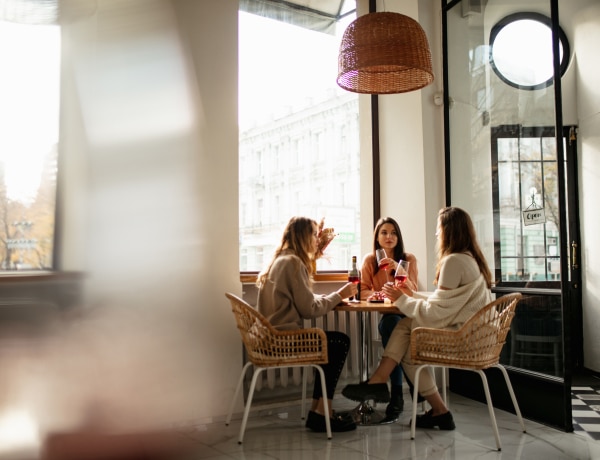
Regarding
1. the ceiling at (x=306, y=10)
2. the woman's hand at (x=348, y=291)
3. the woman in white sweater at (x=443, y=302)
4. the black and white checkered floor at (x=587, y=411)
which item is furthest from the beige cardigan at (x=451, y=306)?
the ceiling at (x=306, y=10)

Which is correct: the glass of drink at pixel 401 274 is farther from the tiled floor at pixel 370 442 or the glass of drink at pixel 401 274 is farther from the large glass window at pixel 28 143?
the large glass window at pixel 28 143

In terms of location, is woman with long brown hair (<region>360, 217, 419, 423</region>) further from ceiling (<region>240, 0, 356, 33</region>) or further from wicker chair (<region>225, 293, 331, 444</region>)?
ceiling (<region>240, 0, 356, 33</region>)

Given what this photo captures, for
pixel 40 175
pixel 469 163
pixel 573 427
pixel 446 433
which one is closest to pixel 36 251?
pixel 40 175

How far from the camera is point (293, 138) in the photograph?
14.2 ft

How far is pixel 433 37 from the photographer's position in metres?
4.38

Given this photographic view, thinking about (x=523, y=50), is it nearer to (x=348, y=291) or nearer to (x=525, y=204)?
(x=525, y=204)

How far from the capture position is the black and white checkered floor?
328cm

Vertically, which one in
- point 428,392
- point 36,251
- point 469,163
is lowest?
point 428,392

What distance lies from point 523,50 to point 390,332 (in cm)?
207

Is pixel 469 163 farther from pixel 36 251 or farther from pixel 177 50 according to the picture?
pixel 36 251

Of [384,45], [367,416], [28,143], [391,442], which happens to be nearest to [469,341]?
[391,442]

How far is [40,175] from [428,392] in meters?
2.44

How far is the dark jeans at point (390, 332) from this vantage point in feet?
11.9

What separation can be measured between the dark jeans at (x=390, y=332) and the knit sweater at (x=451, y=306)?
1.66 feet
